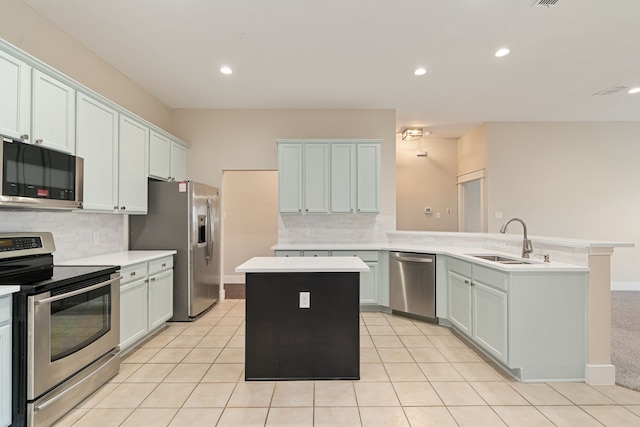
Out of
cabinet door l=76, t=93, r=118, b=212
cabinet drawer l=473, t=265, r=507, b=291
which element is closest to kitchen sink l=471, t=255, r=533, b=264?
cabinet drawer l=473, t=265, r=507, b=291

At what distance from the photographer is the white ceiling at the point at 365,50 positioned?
8.46ft

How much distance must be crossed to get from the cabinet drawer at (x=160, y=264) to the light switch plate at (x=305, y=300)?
177 cm

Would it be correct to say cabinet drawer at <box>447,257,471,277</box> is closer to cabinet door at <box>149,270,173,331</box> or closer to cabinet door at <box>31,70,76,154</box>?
cabinet door at <box>149,270,173,331</box>

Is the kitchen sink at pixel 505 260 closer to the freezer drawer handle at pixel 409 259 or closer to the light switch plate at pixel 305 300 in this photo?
the freezer drawer handle at pixel 409 259

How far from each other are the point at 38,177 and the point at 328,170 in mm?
3131

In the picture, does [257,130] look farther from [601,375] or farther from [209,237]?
[601,375]

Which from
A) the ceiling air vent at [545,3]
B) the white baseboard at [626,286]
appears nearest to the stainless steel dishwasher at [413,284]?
the ceiling air vent at [545,3]

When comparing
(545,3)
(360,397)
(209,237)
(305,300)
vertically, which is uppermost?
(545,3)

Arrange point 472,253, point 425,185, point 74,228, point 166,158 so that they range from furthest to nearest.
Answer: point 425,185 → point 166,158 → point 472,253 → point 74,228

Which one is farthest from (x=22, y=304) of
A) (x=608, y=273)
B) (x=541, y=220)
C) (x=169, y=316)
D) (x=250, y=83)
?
(x=541, y=220)

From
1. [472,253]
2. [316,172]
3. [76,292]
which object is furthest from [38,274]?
[472,253]

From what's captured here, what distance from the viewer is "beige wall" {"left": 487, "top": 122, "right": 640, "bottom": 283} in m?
5.48

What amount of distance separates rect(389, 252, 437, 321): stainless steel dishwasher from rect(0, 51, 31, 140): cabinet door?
3763 mm

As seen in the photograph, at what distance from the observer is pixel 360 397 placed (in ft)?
7.36
